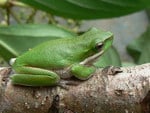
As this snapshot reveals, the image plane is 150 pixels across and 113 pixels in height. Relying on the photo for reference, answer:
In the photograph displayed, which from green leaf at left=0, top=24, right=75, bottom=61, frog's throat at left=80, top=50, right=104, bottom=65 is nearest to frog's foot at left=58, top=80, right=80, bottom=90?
frog's throat at left=80, top=50, right=104, bottom=65

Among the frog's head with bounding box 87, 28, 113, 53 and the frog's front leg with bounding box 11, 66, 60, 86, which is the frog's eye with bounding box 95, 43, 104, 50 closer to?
the frog's head with bounding box 87, 28, 113, 53

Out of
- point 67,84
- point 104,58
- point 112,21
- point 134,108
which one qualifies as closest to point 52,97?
point 67,84

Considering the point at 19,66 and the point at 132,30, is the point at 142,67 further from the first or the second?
the point at 132,30

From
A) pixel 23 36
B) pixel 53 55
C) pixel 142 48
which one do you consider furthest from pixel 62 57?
pixel 142 48

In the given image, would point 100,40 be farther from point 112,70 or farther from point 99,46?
point 112,70

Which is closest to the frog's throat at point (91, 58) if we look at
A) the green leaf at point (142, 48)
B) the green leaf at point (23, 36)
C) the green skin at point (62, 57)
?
the green skin at point (62, 57)
